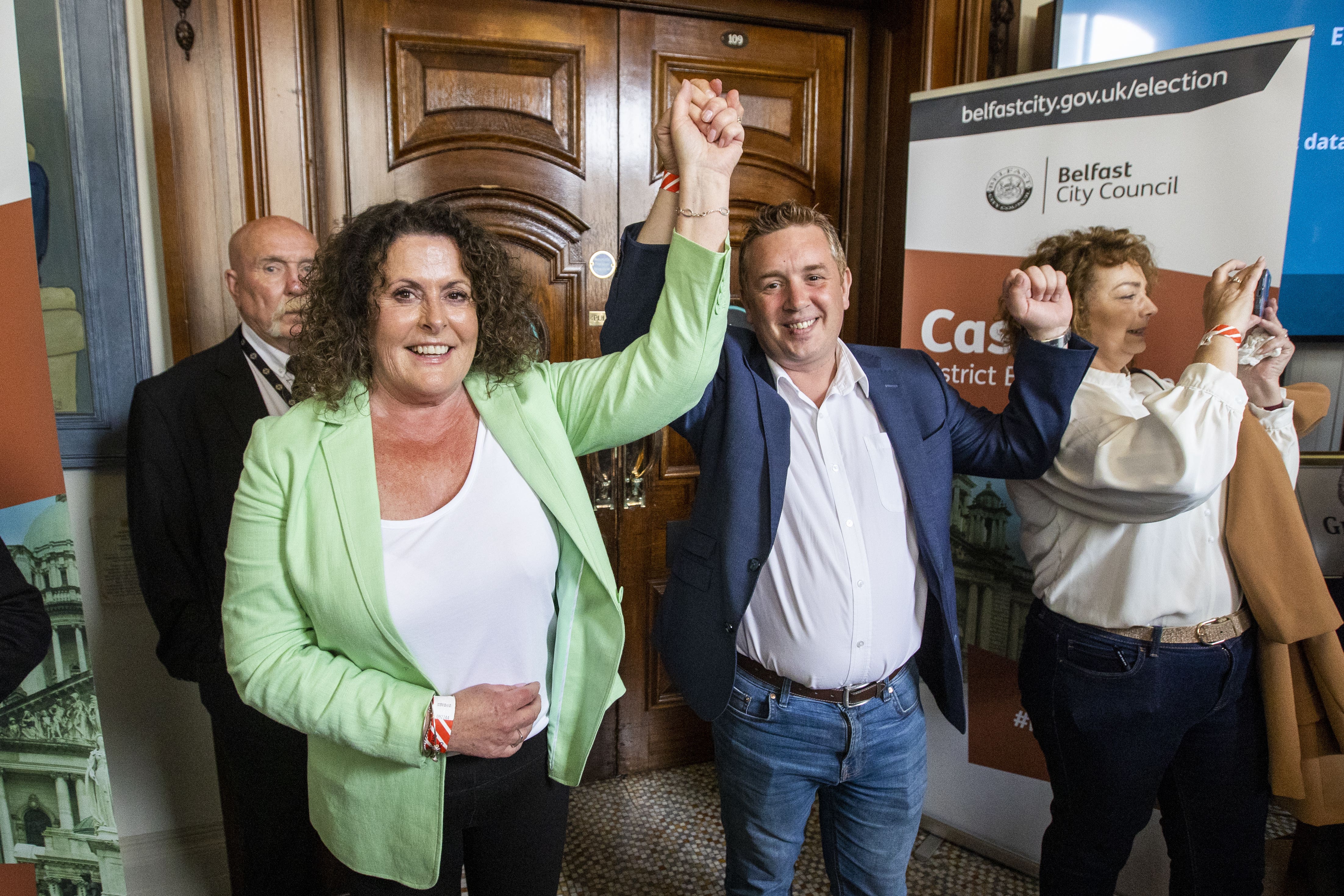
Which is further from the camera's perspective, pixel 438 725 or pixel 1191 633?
pixel 1191 633

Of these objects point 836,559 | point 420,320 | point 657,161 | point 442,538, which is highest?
point 657,161

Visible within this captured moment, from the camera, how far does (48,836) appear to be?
1327mm

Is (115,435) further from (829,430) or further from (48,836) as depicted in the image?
(829,430)

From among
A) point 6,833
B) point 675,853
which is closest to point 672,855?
point 675,853

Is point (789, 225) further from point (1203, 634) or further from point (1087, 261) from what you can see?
point (1203, 634)

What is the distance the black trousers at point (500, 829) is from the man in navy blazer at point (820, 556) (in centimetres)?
34

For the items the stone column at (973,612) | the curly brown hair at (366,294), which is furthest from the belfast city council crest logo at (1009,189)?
the curly brown hair at (366,294)

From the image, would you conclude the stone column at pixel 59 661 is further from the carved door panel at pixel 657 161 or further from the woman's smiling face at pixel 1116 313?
the woman's smiling face at pixel 1116 313

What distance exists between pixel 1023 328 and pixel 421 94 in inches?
64.6

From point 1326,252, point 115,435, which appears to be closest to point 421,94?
point 115,435

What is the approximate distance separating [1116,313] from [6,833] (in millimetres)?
2167

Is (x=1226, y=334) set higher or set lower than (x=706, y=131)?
lower

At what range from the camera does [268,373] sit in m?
1.79

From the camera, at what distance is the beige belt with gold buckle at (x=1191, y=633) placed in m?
1.54
